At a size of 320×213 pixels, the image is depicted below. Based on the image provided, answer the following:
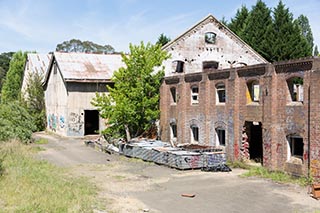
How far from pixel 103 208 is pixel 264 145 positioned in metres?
9.68

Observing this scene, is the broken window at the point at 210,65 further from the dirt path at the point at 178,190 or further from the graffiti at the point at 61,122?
the dirt path at the point at 178,190

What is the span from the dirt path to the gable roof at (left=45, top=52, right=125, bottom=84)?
13158 millimetres

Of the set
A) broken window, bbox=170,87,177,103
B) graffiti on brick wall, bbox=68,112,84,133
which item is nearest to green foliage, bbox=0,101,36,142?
graffiti on brick wall, bbox=68,112,84,133

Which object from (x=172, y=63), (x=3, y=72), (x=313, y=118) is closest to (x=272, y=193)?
(x=313, y=118)

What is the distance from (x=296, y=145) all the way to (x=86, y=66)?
23403mm

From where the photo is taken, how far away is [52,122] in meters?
41.0

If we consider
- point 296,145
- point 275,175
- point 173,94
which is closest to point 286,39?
point 173,94

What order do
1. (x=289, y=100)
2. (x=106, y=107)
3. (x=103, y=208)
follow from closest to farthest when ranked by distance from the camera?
(x=103, y=208) → (x=289, y=100) → (x=106, y=107)

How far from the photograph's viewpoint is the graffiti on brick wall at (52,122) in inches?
1567

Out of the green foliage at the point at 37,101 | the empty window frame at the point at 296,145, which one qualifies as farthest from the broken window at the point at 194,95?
the green foliage at the point at 37,101

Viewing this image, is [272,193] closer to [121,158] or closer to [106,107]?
[121,158]

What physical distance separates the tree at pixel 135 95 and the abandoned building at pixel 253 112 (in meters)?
0.90

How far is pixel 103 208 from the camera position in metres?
13.6

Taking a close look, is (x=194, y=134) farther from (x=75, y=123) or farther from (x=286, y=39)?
(x=286, y=39)
